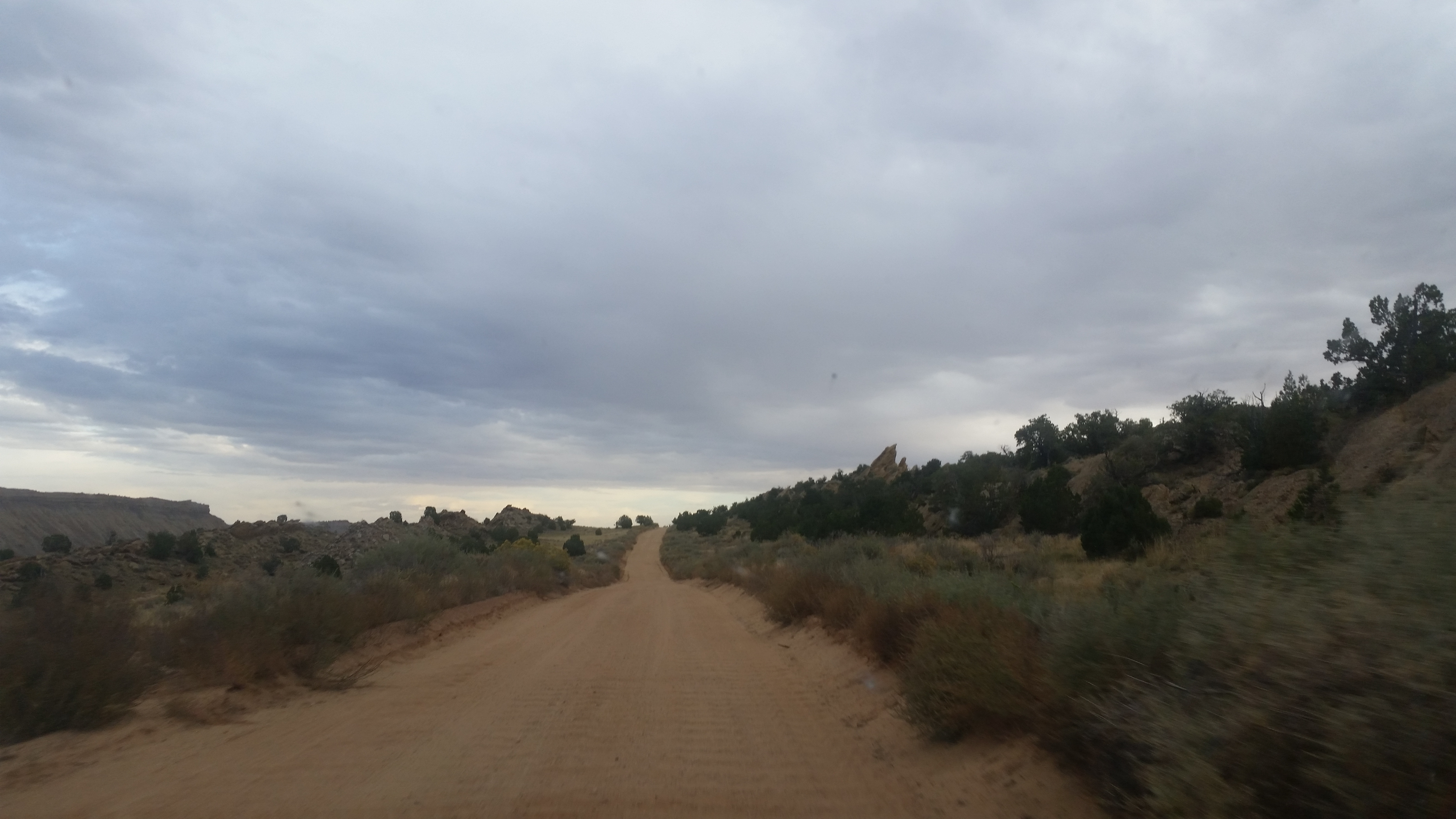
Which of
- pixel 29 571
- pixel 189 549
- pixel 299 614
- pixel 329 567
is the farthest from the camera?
pixel 189 549

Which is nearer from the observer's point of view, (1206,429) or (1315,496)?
(1315,496)

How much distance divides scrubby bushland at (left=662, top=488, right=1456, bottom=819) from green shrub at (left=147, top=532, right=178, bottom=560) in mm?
38840

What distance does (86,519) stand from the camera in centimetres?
4456

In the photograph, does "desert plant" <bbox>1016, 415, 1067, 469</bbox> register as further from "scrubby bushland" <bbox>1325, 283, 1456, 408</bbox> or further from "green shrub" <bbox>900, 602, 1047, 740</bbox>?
"green shrub" <bbox>900, 602, 1047, 740</bbox>

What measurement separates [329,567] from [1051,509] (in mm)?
29427

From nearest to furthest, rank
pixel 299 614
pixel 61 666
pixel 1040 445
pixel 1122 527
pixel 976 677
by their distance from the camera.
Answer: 1. pixel 976 677
2. pixel 61 666
3. pixel 299 614
4. pixel 1122 527
5. pixel 1040 445

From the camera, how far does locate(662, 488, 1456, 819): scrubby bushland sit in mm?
3914

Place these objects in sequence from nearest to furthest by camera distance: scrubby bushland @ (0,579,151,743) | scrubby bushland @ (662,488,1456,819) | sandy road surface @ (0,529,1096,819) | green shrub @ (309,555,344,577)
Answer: scrubby bushland @ (662,488,1456,819), sandy road surface @ (0,529,1096,819), scrubby bushland @ (0,579,151,743), green shrub @ (309,555,344,577)

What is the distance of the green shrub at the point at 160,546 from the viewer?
37.5m

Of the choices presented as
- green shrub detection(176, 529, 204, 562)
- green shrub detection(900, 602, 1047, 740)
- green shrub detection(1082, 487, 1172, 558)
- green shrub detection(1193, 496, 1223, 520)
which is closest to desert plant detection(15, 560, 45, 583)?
green shrub detection(176, 529, 204, 562)

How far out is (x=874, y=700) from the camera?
1130cm

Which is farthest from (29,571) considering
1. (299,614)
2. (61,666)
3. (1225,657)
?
(1225,657)

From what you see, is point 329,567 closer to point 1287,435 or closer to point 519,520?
point 1287,435

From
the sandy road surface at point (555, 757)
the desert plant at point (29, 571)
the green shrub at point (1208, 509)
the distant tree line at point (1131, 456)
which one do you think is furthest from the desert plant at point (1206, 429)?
the desert plant at point (29, 571)
